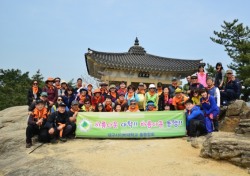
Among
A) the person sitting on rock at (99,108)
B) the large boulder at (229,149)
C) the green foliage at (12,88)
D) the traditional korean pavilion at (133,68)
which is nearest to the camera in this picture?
the large boulder at (229,149)

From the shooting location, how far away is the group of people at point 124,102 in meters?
8.50

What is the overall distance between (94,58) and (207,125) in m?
13.4

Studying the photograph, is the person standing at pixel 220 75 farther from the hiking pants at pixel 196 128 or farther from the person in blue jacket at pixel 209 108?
the hiking pants at pixel 196 128

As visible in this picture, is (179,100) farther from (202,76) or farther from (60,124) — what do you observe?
(60,124)

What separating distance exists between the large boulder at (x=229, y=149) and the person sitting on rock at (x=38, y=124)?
15.6ft

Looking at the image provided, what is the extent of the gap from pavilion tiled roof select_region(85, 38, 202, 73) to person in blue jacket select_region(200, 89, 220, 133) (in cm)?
1306

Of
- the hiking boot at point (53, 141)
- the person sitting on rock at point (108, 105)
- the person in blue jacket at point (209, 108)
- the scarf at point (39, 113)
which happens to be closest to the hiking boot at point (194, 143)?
the person in blue jacket at point (209, 108)

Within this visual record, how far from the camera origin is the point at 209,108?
28.0 ft

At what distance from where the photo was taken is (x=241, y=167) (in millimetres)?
6305

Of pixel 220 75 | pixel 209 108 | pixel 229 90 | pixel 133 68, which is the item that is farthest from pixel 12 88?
pixel 209 108

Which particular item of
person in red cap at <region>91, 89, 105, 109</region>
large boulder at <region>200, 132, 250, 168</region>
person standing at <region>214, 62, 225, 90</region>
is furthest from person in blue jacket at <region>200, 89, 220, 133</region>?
person in red cap at <region>91, 89, 105, 109</region>

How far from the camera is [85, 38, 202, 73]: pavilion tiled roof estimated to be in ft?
70.1

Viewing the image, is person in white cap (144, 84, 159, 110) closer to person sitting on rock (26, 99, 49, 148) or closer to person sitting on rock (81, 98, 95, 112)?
person sitting on rock (81, 98, 95, 112)

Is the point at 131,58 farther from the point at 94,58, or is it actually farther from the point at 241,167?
the point at 241,167
